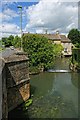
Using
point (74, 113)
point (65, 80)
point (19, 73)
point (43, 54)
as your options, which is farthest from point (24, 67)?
point (43, 54)

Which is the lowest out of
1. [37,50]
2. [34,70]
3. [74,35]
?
[34,70]

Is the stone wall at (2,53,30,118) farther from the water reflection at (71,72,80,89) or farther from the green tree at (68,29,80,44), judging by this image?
the green tree at (68,29,80,44)

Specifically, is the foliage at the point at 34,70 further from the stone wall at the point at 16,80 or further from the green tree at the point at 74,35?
the green tree at the point at 74,35

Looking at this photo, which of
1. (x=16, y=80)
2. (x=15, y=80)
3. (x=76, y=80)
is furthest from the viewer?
(x=76, y=80)

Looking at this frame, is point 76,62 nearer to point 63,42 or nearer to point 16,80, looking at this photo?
point 16,80

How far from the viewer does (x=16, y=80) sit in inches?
574

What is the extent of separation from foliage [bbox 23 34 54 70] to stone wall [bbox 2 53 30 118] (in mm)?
13053

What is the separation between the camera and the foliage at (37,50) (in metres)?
29.8

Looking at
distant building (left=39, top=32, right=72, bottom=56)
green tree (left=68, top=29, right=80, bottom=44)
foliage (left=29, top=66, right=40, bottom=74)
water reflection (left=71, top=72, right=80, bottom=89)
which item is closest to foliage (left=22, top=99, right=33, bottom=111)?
water reflection (left=71, top=72, right=80, bottom=89)

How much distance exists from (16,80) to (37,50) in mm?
15752

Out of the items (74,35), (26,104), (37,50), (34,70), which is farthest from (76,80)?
(74,35)

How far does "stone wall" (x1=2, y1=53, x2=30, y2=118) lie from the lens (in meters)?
13.5

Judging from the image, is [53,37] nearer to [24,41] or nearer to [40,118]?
[24,41]

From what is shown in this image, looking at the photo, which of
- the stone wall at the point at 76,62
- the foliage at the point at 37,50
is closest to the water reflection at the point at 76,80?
the stone wall at the point at 76,62
